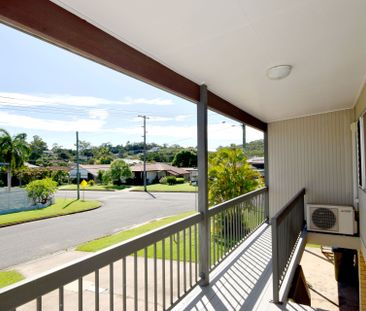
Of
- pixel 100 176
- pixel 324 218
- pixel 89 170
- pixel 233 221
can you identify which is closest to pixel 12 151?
pixel 89 170

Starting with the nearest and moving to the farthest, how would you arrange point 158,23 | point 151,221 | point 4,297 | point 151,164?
point 4,297, point 158,23, point 151,164, point 151,221

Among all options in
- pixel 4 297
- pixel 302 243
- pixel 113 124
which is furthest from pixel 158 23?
pixel 113 124

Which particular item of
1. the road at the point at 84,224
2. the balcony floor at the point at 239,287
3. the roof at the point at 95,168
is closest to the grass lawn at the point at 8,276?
the road at the point at 84,224

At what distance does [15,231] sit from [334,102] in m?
5.79

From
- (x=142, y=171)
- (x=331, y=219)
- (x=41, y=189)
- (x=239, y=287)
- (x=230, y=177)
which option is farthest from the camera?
(x=142, y=171)

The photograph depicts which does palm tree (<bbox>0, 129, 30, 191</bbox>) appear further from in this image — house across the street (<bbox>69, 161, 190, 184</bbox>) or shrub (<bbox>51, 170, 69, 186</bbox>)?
house across the street (<bbox>69, 161, 190, 184</bbox>)

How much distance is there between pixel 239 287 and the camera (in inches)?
121

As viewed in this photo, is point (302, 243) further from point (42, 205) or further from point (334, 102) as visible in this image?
point (42, 205)

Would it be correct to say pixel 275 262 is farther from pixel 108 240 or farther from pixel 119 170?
pixel 108 240

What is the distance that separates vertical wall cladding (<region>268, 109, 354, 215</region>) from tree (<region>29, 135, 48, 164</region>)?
15.5 feet

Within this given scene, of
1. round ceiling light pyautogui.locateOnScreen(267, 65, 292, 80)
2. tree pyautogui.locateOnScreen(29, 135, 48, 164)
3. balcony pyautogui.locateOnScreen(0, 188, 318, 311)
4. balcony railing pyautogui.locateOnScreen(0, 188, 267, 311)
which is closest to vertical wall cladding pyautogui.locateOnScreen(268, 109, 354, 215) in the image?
balcony railing pyautogui.locateOnScreen(0, 188, 267, 311)

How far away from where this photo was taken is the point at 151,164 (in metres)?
9.64

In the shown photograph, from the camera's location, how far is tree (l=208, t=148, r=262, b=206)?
7434mm

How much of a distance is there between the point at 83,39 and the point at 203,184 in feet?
6.62
